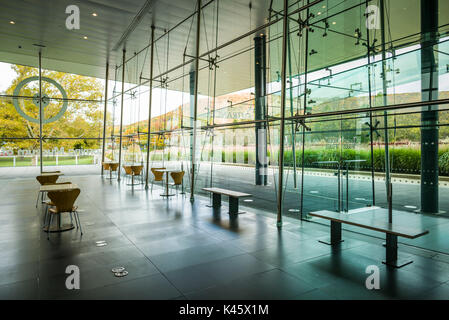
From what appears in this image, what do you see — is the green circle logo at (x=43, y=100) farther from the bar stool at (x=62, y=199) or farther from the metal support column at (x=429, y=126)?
the metal support column at (x=429, y=126)

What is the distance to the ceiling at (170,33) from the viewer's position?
5586 mm

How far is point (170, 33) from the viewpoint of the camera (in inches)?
421

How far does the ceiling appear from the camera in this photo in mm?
5586

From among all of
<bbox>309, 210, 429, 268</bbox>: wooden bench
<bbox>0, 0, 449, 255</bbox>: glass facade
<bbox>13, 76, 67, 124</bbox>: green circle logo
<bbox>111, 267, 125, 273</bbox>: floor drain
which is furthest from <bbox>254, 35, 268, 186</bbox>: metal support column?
<bbox>13, 76, 67, 124</bbox>: green circle logo

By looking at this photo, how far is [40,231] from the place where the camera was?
5297mm

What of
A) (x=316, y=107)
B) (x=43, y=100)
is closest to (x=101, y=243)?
(x=316, y=107)

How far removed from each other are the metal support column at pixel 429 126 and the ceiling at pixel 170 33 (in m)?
0.55

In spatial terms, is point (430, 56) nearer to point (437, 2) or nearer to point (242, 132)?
point (437, 2)

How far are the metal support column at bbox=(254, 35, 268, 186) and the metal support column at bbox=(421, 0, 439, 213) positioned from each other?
3336 millimetres

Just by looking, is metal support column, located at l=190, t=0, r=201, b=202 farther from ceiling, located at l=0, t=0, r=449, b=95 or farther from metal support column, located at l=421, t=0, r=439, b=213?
metal support column, located at l=421, t=0, r=439, b=213

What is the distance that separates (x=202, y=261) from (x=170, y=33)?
31.0 feet

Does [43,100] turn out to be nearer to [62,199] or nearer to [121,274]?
[62,199]

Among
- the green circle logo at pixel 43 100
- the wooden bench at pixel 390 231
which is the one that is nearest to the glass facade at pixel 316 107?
the wooden bench at pixel 390 231

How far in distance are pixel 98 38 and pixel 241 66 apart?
698 cm
